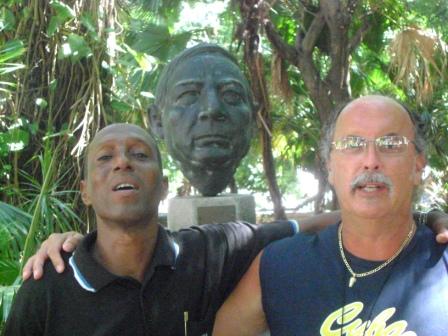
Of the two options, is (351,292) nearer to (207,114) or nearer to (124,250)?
(124,250)

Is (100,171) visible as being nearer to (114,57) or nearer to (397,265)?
(397,265)

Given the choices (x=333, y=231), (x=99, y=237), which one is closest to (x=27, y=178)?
(x=99, y=237)

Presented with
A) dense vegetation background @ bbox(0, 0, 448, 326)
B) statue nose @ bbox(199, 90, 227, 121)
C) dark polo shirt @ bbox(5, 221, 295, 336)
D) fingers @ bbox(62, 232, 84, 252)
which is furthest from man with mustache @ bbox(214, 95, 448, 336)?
statue nose @ bbox(199, 90, 227, 121)

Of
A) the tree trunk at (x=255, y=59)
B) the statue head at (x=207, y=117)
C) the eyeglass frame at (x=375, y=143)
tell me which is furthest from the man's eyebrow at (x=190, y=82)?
the tree trunk at (x=255, y=59)

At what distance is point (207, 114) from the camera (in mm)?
3004

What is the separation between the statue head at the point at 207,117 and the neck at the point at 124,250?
0.90 meters

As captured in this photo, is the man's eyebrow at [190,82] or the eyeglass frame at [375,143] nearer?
the eyeglass frame at [375,143]

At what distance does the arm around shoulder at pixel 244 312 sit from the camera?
216 centimetres

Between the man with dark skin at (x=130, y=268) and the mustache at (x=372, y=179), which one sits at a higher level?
the mustache at (x=372, y=179)

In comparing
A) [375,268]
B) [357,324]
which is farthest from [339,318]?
[375,268]

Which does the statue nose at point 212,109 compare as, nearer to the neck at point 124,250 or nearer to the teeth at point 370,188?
the neck at point 124,250

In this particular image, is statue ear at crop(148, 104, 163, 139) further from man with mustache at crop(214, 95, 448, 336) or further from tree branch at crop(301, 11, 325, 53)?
tree branch at crop(301, 11, 325, 53)

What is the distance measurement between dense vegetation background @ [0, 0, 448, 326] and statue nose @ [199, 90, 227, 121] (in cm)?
48

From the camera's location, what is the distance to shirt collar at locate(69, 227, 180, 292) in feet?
6.88
